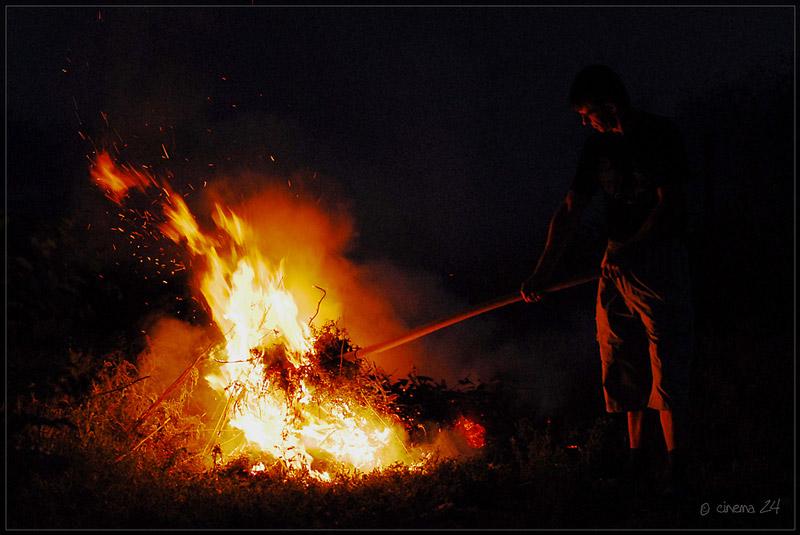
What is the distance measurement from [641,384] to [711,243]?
14.8 ft

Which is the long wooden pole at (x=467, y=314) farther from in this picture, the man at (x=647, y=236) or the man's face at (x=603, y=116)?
the man's face at (x=603, y=116)

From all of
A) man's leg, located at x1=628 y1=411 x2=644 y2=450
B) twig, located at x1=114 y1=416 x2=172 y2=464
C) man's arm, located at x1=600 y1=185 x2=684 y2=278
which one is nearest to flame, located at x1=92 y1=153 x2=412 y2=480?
twig, located at x1=114 y1=416 x2=172 y2=464

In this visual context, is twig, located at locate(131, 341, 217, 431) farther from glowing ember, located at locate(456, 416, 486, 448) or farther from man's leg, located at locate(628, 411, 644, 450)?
man's leg, located at locate(628, 411, 644, 450)

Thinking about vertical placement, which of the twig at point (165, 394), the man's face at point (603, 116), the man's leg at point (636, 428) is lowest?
the man's leg at point (636, 428)

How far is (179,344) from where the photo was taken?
5.83m

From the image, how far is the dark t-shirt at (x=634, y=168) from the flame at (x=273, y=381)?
2131 mm

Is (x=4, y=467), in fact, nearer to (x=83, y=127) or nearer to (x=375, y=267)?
(x=375, y=267)

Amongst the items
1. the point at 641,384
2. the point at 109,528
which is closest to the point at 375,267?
the point at 641,384

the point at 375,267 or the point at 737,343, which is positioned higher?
the point at 375,267

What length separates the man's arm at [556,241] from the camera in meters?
4.22

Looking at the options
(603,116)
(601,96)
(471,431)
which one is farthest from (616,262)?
(471,431)

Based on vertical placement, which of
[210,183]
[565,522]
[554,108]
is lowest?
[565,522]

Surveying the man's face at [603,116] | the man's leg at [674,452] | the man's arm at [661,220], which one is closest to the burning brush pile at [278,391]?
the man's leg at [674,452]

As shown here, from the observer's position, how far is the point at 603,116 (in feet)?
12.8
